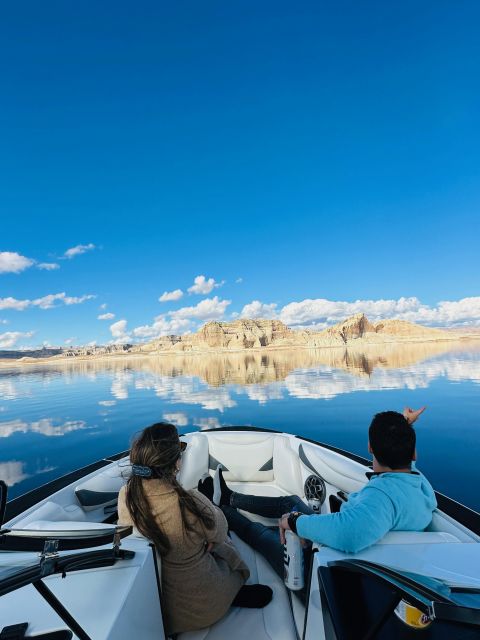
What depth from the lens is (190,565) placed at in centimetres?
169

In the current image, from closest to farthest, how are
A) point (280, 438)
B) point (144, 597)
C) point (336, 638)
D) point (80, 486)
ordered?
point (336, 638) < point (144, 597) < point (80, 486) < point (280, 438)

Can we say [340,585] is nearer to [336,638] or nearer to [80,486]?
[336,638]

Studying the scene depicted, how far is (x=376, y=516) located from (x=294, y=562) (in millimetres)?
766

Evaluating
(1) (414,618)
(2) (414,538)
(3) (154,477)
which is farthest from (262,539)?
(1) (414,618)

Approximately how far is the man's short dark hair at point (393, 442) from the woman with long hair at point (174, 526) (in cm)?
92

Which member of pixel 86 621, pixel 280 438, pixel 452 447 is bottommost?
pixel 452 447

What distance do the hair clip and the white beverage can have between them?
83 centimetres

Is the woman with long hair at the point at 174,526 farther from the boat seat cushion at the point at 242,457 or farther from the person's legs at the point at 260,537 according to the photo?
the boat seat cushion at the point at 242,457

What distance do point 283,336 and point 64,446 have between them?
487 feet

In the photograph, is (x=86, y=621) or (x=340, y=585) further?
(x=340, y=585)

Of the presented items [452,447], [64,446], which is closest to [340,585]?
[452,447]

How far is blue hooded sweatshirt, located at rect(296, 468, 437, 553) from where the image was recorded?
1.33m

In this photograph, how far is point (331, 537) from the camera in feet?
4.49

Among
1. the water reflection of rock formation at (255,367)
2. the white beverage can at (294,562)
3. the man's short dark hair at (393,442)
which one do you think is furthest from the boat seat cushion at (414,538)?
the water reflection of rock formation at (255,367)
